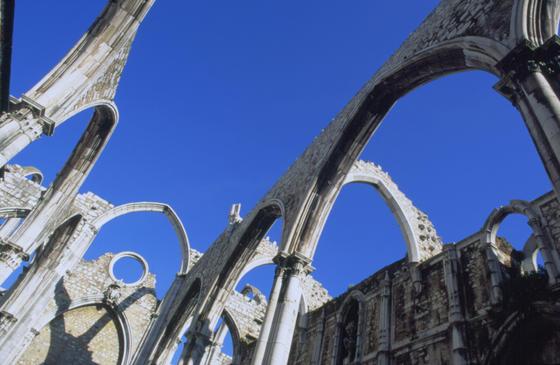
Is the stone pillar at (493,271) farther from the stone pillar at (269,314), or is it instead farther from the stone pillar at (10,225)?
the stone pillar at (10,225)

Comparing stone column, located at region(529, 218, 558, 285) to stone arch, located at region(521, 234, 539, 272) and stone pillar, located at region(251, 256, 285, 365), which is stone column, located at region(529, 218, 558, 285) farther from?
stone pillar, located at region(251, 256, 285, 365)

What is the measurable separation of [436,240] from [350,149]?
554cm

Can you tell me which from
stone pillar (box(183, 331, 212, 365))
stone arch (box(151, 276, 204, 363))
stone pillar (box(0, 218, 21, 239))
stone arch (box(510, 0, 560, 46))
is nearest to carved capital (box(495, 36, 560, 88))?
stone arch (box(510, 0, 560, 46))

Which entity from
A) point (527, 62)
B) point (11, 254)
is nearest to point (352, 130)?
point (527, 62)

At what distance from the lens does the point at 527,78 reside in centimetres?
380

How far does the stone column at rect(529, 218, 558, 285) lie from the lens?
247 inches

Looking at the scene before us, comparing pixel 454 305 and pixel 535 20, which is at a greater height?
pixel 535 20

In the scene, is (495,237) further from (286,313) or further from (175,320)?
(175,320)

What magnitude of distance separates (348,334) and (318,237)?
459 centimetres

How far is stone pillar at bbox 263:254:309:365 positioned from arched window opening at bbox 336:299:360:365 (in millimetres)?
4251

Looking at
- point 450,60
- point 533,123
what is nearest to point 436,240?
point 450,60

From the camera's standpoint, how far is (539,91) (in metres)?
3.65

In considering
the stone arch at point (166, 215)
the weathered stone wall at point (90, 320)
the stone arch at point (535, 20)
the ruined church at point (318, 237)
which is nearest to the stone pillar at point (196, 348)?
the ruined church at point (318, 237)

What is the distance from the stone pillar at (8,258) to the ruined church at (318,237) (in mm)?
29
